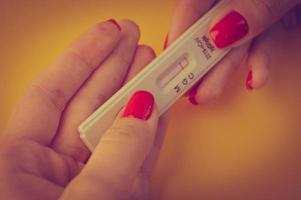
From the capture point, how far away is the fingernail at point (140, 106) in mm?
451

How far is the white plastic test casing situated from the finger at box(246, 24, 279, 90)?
0.06 m

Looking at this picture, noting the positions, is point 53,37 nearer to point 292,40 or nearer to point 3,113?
point 3,113

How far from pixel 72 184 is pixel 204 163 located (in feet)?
0.81

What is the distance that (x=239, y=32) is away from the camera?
1.78 feet

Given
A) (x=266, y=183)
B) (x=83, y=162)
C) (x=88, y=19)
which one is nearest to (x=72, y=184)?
(x=83, y=162)

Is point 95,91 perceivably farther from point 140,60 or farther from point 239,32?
point 239,32

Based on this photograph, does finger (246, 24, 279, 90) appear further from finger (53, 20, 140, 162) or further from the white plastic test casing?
finger (53, 20, 140, 162)

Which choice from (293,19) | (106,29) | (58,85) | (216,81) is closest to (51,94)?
(58,85)

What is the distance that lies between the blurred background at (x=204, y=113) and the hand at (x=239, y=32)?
3 centimetres

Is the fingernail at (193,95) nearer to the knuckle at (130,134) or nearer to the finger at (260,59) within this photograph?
the finger at (260,59)

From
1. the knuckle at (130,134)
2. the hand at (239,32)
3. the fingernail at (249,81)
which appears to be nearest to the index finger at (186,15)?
the hand at (239,32)

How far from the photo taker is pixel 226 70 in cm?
60

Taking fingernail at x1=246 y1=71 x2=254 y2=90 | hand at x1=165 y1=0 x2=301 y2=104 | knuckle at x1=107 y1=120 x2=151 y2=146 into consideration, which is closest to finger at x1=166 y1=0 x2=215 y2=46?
hand at x1=165 y1=0 x2=301 y2=104

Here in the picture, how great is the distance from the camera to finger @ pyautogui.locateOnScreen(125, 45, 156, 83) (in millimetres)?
617
